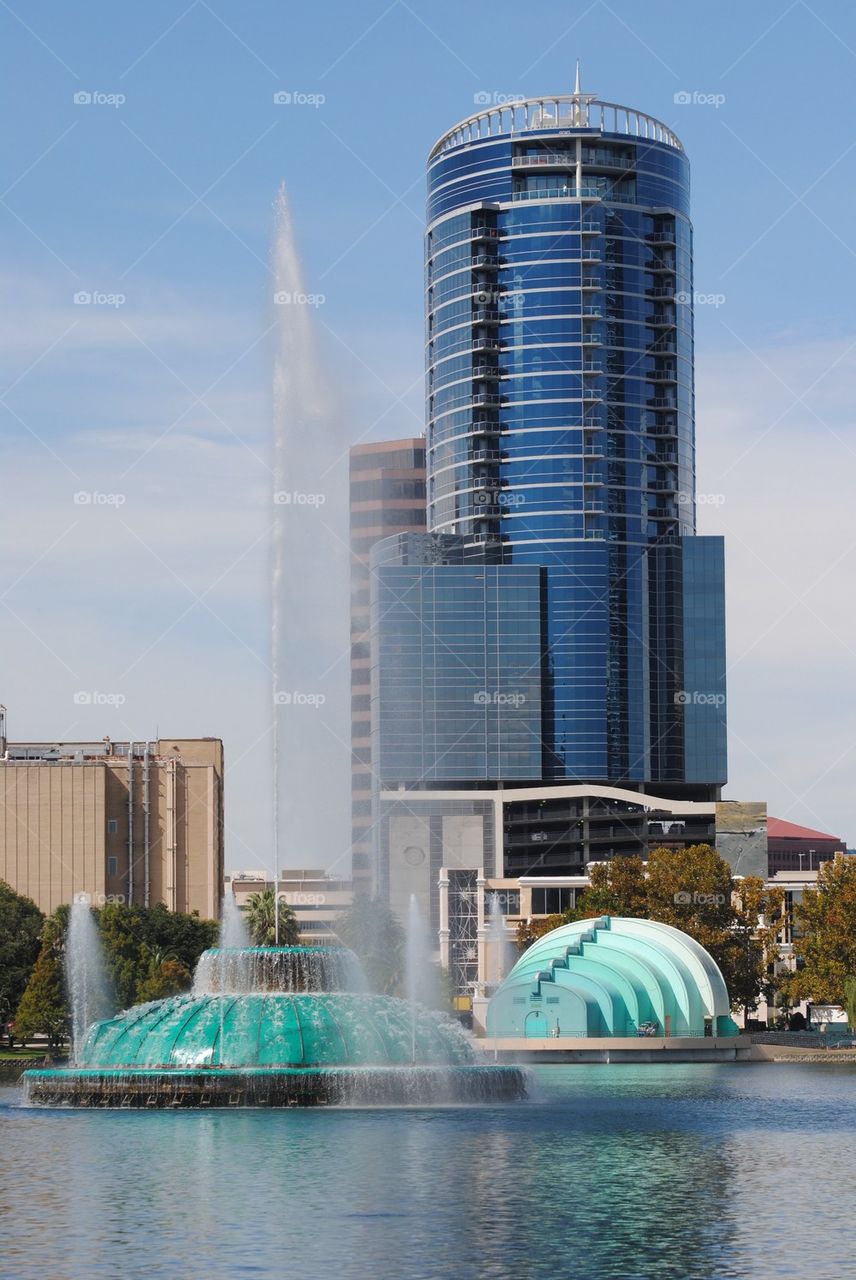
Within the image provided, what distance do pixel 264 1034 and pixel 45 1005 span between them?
60.1 m

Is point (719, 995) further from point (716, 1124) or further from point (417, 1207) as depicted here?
point (417, 1207)

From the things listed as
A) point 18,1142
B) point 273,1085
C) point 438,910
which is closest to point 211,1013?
point 273,1085

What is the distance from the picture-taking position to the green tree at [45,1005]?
4355 inches

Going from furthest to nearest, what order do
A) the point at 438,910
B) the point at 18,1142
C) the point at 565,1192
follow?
the point at 438,910 < the point at 18,1142 < the point at 565,1192

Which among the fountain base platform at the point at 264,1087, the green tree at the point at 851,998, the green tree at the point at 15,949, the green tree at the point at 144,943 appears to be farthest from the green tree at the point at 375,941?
the fountain base platform at the point at 264,1087

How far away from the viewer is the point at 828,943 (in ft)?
398

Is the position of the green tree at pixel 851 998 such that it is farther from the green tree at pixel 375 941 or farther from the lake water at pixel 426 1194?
the lake water at pixel 426 1194

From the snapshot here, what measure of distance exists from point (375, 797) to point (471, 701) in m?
13.4

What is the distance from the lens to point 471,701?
653 ft

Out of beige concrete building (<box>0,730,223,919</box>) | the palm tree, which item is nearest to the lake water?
the palm tree

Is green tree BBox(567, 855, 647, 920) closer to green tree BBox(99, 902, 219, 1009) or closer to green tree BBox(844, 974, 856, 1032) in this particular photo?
green tree BBox(844, 974, 856, 1032)

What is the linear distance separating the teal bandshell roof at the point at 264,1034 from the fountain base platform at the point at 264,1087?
83 cm

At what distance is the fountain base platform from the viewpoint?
51312mm

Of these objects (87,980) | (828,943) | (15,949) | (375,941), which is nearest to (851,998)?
(828,943)
